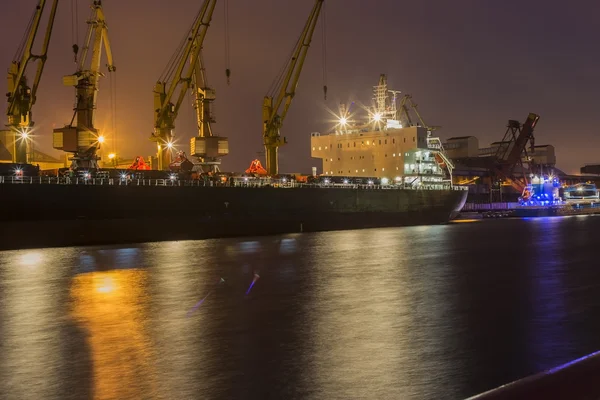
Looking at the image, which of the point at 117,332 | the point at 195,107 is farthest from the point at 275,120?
the point at 117,332

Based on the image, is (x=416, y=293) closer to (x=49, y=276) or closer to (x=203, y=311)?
(x=203, y=311)

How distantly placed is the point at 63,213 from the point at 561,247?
24055 mm

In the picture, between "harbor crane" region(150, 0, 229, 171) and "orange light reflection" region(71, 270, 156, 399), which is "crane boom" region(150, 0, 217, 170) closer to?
"harbor crane" region(150, 0, 229, 171)

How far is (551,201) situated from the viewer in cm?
9031

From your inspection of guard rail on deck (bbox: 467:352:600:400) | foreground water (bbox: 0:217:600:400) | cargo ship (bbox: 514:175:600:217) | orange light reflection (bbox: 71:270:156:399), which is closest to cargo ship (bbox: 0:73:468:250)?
foreground water (bbox: 0:217:600:400)

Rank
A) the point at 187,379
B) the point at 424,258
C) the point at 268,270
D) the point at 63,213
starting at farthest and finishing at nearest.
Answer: the point at 63,213 < the point at 424,258 < the point at 268,270 < the point at 187,379

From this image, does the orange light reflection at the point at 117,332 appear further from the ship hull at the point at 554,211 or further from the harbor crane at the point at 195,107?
the ship hull at the point at 554,211

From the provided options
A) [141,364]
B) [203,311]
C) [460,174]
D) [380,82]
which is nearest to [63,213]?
[203,311]

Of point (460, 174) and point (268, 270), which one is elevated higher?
point (460, 174)

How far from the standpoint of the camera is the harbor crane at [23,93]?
37.0 metres

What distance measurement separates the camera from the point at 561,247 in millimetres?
25641

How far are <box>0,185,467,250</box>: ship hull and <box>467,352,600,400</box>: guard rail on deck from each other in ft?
90.0

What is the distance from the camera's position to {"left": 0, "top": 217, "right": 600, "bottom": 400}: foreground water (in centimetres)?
589

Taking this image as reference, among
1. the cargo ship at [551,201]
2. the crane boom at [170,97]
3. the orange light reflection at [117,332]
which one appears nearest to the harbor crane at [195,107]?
the crane boom at [170,97]
